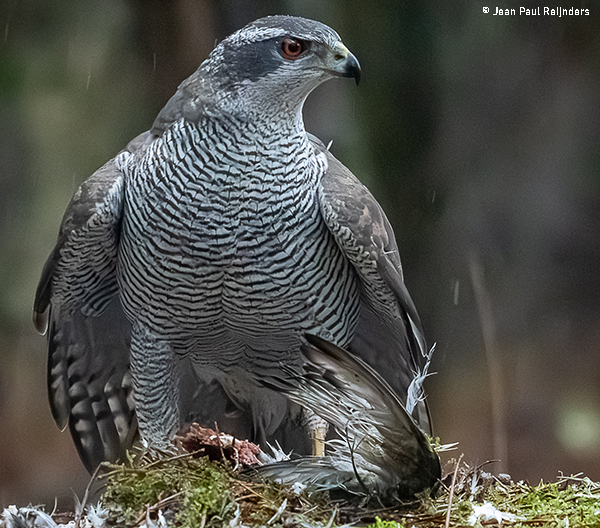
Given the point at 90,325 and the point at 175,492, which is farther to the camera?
the point at 90,325

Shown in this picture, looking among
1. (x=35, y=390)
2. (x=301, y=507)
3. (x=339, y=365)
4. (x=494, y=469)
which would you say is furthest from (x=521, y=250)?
(x=35, y=390)

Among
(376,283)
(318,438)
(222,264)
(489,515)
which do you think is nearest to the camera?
(489,515)

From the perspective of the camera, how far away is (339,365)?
143 centimetres

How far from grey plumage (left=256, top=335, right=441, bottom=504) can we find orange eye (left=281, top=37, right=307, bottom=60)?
2.13 ft

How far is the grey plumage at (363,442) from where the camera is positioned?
138cm

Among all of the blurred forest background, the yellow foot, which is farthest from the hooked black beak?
the yellow foot

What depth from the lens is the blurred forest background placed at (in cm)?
172

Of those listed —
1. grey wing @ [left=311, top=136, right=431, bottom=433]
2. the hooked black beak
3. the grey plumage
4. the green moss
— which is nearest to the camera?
the green moss

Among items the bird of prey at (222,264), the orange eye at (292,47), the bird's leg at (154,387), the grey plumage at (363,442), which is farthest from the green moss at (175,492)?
the orange eye at (292,47)

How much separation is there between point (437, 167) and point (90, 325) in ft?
3.55

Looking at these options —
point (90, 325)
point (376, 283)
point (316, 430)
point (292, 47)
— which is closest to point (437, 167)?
point (376, 283)

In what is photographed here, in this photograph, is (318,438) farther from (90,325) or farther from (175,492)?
(90,325)

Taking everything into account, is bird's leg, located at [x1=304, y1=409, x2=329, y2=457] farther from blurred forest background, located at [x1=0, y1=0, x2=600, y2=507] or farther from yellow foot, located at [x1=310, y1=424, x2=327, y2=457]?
blurred forest background, located at [x1=0, y1=0, x2=600, y2=507]

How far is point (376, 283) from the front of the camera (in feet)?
5.65
